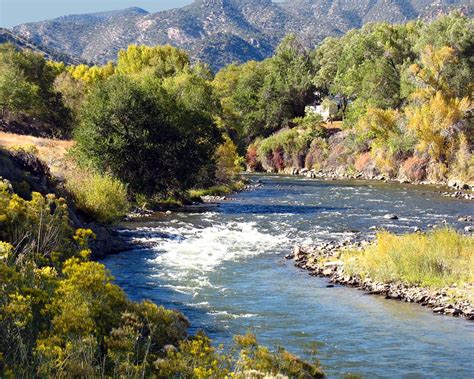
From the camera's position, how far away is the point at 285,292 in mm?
23641

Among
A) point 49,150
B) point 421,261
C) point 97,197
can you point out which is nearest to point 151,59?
point 49,150

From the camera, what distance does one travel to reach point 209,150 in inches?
2130

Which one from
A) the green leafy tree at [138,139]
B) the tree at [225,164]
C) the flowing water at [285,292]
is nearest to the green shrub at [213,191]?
the tree at [225,164]

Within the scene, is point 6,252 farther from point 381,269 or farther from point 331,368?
point 381,269

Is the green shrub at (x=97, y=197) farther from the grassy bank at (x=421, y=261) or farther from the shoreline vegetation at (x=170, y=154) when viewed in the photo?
the grassy bank at (x=421, y=261)

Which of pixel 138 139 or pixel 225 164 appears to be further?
pixel 225 164

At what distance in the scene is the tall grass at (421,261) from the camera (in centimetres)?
2398

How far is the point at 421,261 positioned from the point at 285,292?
5.79m

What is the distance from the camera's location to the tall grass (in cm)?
2398

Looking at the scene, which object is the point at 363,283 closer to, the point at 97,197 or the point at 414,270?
the point at 414,270

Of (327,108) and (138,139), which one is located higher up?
(327,108)

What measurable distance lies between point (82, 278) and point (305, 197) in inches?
1869

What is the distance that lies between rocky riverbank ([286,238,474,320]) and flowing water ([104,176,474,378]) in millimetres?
554

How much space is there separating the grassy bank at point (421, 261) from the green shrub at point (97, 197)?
16331mm
